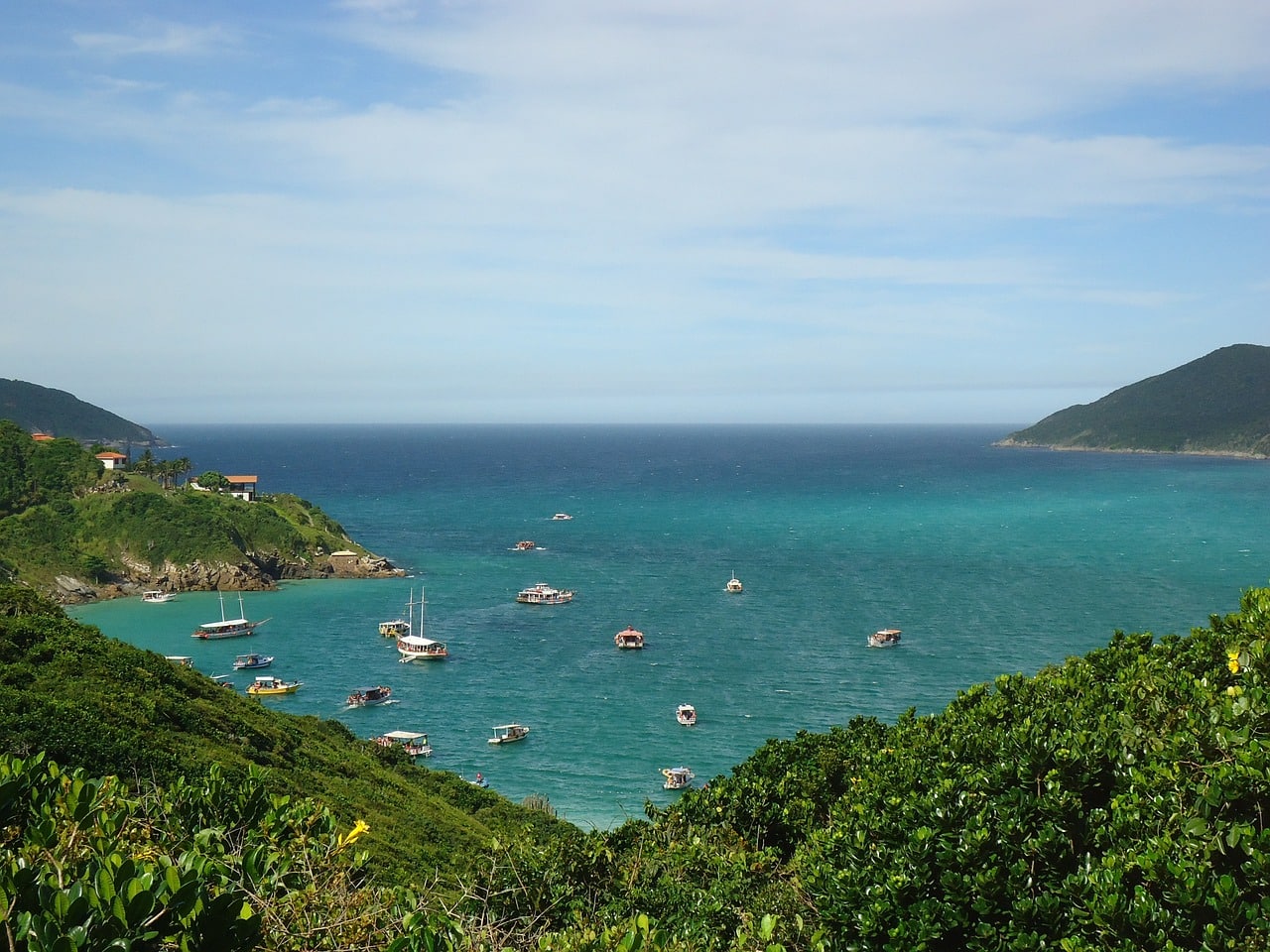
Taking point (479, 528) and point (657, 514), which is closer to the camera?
point (479, 528)

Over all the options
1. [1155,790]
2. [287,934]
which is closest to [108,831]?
[287,934]

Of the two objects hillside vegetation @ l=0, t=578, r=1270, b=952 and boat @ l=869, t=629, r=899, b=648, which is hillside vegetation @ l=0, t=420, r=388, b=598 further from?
hillside vegetation @ l=0, t=578, r=1270, b=952

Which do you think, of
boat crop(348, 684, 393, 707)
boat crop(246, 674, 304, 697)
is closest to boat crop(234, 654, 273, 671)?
boat crop(246, 674, 304, 697)

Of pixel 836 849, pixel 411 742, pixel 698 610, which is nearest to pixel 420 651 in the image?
pixel 411 742

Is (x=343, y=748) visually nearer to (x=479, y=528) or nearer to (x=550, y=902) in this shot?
(x=550, y=902)

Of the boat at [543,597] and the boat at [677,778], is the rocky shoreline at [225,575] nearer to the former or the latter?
the boat at [543,597]
